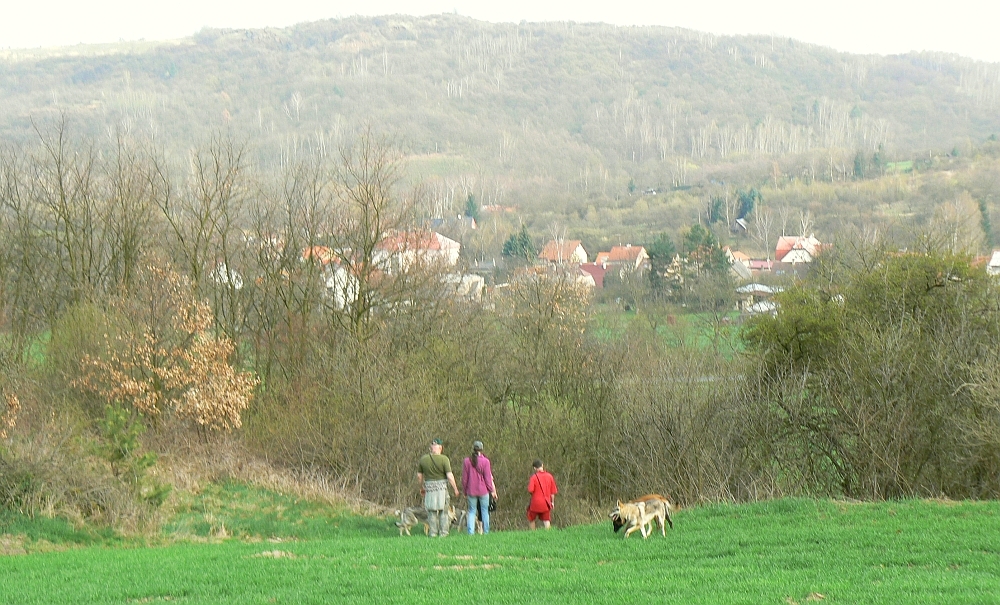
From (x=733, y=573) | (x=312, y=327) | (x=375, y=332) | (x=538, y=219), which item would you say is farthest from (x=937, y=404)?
(x=538, y=219)

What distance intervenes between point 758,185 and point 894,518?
469ft

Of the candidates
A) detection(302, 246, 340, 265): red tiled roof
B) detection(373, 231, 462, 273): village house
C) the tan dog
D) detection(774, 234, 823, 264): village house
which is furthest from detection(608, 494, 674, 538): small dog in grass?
detection(774, 234, 823, 264): village house

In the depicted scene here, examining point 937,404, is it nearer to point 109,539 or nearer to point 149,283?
point 109,539

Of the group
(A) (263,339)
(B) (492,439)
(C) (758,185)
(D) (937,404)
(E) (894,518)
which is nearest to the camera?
(E) (894,518)

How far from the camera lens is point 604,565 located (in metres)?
13.4

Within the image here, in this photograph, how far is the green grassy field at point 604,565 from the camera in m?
11.1

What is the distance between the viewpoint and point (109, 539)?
17328mm

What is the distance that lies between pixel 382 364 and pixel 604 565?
17967mm

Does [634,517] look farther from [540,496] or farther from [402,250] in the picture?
[402,250]

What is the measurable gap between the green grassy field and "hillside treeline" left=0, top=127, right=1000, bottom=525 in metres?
4.35

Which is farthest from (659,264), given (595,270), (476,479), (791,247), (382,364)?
(476,479)

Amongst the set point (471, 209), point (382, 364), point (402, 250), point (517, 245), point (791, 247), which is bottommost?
point (471, 209)

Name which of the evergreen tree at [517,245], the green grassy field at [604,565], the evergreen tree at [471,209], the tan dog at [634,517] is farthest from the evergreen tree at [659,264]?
the evergreen tree at [471,209]

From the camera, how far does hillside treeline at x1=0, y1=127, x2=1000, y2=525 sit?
24047mm
